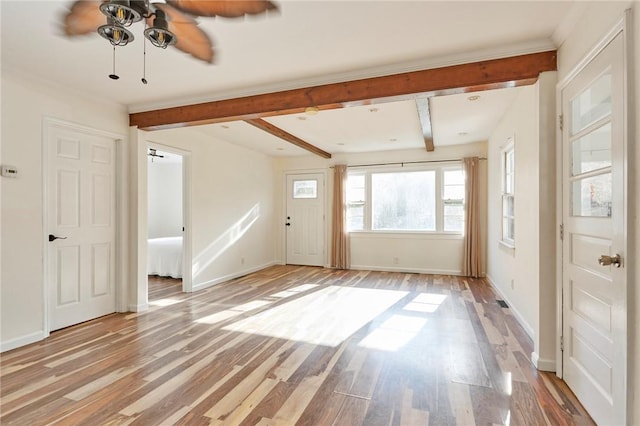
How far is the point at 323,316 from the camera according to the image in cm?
368

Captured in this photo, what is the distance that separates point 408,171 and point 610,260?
16.0 ft

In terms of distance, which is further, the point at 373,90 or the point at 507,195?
the point at 507,195

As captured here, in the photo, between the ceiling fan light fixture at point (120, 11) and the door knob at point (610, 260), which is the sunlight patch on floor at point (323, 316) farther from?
the ceiling fan light fixture at point (120, 11)

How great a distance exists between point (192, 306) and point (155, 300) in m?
0.69

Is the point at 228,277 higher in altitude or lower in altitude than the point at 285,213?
lower

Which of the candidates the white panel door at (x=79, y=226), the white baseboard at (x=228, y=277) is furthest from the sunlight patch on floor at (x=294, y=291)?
the white panel door at (x=79, y=226)

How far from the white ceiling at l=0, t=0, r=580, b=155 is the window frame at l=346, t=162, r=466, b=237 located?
2263 millimetres

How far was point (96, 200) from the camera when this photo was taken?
366 centimetres

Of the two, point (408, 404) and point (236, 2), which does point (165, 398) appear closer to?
point (408, 404)

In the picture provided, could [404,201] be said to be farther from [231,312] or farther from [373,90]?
[231,312]

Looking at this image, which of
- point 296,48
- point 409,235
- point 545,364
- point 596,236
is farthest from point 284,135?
point 545,364

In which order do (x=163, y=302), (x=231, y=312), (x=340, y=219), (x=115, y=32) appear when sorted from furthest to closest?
(x=340, y=219) → (x=163, y=302) → (x=231, y=312) → (x=115, y=32)

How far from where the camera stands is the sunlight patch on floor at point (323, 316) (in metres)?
3.14

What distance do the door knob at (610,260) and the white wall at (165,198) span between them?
8530 millimetres
